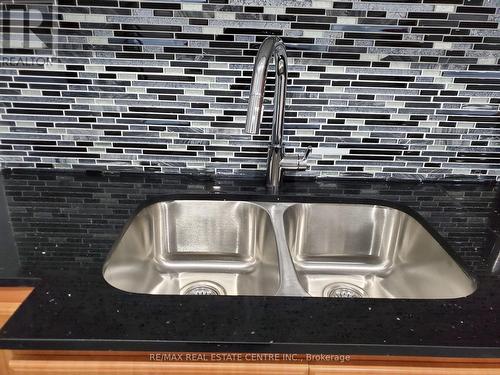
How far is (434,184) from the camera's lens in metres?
1.25

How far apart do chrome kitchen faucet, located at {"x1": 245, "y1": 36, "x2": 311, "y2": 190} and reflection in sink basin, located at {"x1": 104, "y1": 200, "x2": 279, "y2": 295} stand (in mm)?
121

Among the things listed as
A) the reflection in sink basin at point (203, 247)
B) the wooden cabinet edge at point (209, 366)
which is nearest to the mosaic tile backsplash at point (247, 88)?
the reflection in sink basin at point (203, 247)

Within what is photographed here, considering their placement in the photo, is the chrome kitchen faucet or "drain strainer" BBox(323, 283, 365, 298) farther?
"drain strainer" BBox(323, 283, 365, 298)

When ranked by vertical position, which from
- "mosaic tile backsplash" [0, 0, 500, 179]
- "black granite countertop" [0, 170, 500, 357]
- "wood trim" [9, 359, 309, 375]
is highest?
"mosaic tile backsplash" [0, 0, 500, 179]

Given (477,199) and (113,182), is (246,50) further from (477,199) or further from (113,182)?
(477,199)

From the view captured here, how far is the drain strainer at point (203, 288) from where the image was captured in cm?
109

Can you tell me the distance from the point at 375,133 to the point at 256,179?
349mm

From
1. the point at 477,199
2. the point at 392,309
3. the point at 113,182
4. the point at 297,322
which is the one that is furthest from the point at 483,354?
the point at 113,182

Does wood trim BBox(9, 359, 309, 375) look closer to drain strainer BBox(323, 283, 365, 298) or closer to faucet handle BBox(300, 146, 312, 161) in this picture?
drain strainer BBox(323, 283, 365, 298)

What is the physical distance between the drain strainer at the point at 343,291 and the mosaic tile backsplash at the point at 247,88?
1.04 ft

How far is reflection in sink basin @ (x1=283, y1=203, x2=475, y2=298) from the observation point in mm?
1109

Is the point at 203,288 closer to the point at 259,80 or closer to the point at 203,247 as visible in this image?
the point at 203,247

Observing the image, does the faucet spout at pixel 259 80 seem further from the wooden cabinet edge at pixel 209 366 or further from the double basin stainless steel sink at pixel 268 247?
the wooden cabinet edge at pixel 209 366

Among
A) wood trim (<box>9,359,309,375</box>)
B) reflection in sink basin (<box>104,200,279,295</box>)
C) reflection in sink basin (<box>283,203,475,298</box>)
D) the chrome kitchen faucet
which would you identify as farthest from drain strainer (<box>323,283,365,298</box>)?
wood trim (<box>9,359,309,375</box>)
